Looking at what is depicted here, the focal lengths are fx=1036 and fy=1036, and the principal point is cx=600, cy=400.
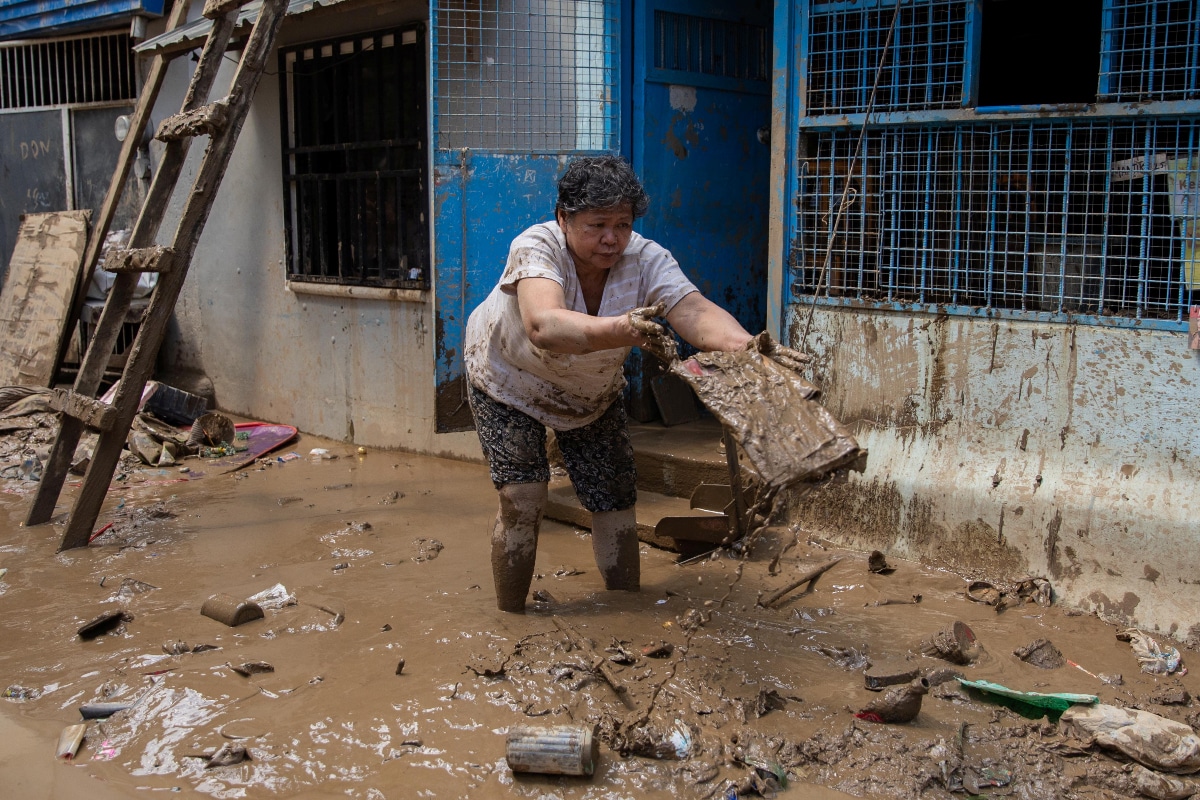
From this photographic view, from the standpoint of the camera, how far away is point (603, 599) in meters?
4.14

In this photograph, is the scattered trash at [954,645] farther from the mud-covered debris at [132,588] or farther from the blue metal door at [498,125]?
the mud-covered debris at [132,588]

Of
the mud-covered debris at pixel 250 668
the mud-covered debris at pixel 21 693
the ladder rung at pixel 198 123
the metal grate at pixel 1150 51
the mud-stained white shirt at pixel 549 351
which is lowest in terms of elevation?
the mud-covered debris at pixel 21 693

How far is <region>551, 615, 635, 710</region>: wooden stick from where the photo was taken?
3.24 meters

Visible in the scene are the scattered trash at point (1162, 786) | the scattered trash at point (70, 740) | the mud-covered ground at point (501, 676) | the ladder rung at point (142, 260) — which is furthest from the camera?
the ladder rung at point (142, 260)

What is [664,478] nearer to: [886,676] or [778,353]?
[886,676]

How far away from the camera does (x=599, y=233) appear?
11.1 feet

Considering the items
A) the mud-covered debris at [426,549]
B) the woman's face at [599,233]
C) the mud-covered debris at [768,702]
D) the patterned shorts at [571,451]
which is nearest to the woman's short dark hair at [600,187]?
the woman's face at [599,233]

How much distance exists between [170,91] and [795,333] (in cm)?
605

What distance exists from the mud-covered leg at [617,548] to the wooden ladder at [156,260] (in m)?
2.31

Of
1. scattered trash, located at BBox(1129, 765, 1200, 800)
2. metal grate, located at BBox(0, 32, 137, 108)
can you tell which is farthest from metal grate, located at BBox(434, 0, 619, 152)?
metal grate, located at BBox(0, 32, 137, 108)

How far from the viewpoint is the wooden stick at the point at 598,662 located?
10.6 feet

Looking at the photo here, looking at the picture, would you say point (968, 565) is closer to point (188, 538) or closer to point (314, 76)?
point (188, 538)

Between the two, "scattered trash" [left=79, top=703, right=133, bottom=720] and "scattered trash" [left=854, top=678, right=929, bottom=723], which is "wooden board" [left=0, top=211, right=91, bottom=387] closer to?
"scattered trash" [left=79, top=703, right=133, bottom=720]

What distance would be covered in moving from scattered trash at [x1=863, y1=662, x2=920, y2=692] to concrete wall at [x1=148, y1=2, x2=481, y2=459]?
Result: 371 cm
